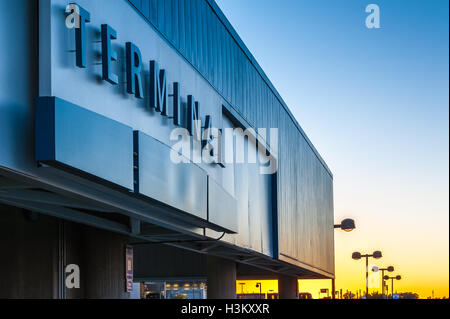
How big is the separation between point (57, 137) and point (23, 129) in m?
0.55

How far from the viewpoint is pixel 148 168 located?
15000 millimetres

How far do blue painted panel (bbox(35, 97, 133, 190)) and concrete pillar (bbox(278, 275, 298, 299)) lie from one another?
154 feet

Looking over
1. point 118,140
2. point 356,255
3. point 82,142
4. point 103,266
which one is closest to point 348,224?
point 356,255

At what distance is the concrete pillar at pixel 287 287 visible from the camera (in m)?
59.2

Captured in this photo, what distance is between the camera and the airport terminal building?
11.0 meters

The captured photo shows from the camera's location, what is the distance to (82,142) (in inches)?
452

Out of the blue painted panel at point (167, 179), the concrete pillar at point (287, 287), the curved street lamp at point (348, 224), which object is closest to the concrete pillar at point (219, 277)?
the curved street lamp at point (348, 224)

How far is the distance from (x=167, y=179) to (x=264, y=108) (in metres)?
19.9

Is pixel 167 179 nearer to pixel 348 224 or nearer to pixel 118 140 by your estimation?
pixel 118 140

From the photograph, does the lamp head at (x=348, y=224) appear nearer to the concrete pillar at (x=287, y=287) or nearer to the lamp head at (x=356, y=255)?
the lamp head at (x=356, y=255)

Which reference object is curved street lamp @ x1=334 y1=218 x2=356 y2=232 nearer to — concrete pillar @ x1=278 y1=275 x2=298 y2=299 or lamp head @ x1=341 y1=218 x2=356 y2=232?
lamp head @ x1=341 y1=218 x2=356 y2=232

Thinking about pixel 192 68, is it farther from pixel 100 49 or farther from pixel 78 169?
pixel 78 169

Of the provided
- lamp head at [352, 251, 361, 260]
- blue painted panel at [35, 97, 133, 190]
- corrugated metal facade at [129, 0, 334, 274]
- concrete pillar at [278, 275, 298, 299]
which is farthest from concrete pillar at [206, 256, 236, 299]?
blue painted panel at [35, 97, 133, 190]
